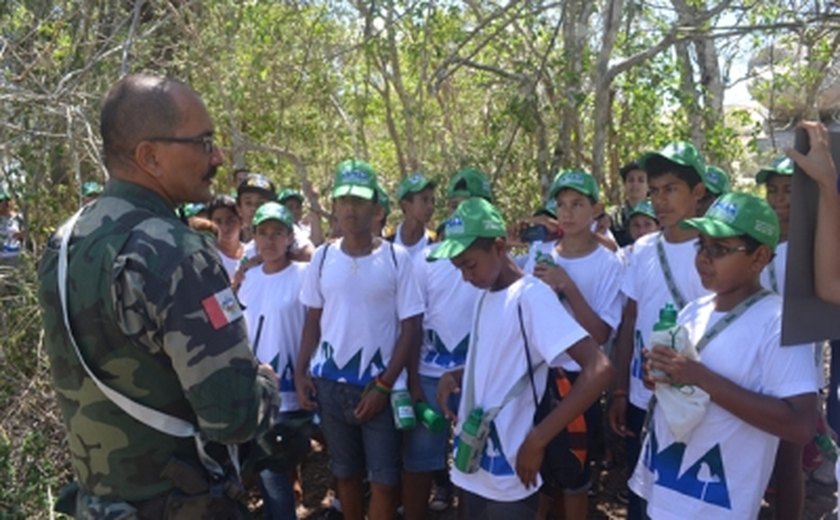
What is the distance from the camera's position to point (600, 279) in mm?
3938

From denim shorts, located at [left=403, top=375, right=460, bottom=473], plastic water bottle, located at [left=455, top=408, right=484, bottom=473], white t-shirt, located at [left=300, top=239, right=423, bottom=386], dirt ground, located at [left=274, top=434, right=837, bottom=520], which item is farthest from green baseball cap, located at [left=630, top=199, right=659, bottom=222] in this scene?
plastic water bottle, located at [left=455, top=408, right=484, bottom=473]

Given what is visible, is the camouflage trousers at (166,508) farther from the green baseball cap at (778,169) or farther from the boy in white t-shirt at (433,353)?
the green baseball cap at (778,169)

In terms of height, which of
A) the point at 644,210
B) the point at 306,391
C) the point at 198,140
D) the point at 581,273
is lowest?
the point at 306,391

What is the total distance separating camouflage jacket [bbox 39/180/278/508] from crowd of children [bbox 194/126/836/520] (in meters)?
1.05

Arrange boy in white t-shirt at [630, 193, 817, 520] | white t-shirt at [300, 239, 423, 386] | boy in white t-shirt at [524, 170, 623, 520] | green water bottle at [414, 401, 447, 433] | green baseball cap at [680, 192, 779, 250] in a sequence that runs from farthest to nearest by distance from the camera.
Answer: white t-shirt at [300, 239, 423, 386] → boy in white t-shirt at [524, 170, 623, 520] → green water bottle at [414, 401, 447, 433] → green baseball cap at [680, 192, 779, 250] → boy in white t-shirt at [630, 193, 817, 520]

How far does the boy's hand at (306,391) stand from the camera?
14.1ft

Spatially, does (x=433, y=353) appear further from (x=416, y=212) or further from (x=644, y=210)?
(x=644, y=210)

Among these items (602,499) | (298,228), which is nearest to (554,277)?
(602,499)

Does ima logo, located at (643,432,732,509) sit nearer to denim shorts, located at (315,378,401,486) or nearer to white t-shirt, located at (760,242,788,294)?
white t-shirt, located at (760,242,788,294)

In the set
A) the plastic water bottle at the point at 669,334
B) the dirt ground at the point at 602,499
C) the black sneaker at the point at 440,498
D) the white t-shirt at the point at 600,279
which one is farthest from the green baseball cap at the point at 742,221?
the black sneaker at the point at 440,498

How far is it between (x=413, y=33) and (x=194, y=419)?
5051 millimetres

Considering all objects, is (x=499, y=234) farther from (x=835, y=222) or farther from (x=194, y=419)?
(x=194, y=419)

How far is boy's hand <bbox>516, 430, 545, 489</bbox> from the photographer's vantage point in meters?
2.80

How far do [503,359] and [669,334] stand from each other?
1.98ft
